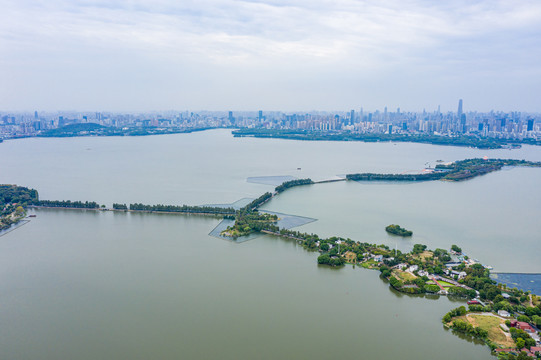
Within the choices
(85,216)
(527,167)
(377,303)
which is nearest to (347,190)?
(377,303)

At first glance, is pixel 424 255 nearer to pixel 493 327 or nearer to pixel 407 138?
pixel 493 327

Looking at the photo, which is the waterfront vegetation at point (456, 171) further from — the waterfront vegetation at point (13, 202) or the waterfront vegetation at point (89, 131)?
the waterfront vegetation at point (89, 131)

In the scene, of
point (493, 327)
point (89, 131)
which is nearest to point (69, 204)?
point (493, 327)

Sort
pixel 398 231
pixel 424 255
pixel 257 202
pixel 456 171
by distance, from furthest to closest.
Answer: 1. pixel 456 171
2. pixel 257 202
3. pixel 398 231
4. pixel 424 255

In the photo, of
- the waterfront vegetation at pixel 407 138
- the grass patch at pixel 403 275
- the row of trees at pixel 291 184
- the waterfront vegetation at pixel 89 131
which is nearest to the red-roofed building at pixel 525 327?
the grass patch at pixel 403 275

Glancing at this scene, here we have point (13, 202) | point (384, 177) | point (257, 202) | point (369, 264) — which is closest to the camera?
point (369, 264)

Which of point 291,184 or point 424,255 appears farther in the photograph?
point 291,184
